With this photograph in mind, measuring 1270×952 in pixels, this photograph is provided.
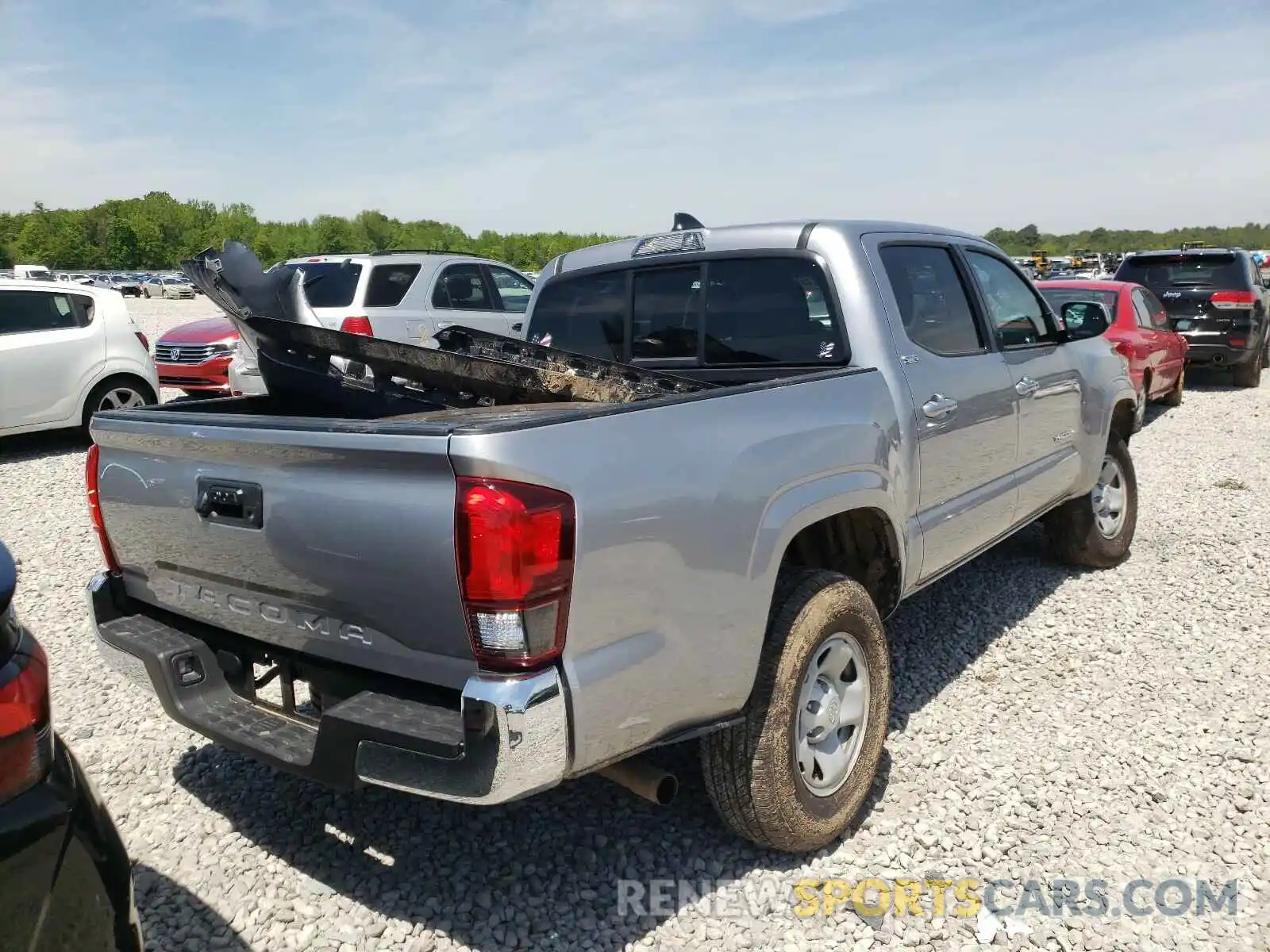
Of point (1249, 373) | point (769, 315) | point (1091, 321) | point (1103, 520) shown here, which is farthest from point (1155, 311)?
point (769, 315)

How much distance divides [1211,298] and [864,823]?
12.0 meters

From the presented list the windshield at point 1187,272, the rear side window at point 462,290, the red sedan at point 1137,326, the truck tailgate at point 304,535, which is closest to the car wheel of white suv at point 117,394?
the rear side window at point 462,290

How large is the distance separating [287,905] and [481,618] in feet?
4.37

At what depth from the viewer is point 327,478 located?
227cm

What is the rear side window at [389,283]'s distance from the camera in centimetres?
1000

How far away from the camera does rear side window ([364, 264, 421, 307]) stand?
10.0 metres

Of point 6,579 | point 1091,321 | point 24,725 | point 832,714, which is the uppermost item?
point 1091,321

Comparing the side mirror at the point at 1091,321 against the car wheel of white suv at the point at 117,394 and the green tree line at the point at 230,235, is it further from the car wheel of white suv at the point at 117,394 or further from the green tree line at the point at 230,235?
the green tree line at the point at 230,235

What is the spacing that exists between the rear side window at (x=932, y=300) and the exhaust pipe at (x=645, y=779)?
76.5 inches

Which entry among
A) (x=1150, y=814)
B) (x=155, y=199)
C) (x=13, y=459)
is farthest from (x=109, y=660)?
(x=155, y=199)

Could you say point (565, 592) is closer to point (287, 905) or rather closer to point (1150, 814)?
point (287, 905)

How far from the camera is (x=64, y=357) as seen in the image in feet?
30.0

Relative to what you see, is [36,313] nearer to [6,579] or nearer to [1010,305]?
[1010,305]

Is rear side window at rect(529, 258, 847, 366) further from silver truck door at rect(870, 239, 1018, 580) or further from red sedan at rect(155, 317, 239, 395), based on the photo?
red sedan at rect(155, 317, 239, 395)
